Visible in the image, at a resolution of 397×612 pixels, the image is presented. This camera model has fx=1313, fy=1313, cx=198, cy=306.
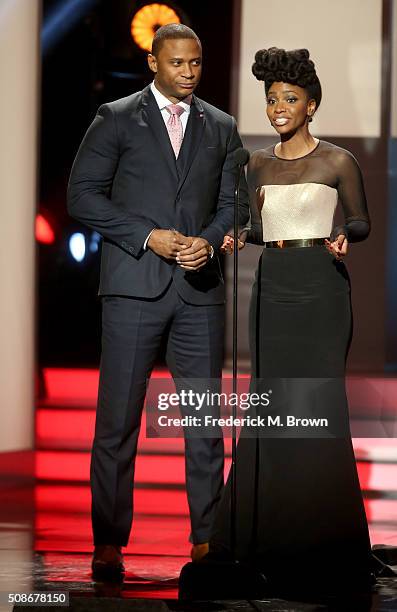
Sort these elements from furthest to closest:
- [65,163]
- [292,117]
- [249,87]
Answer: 1. [65,163]
2. [249,87]
3. [292,117]

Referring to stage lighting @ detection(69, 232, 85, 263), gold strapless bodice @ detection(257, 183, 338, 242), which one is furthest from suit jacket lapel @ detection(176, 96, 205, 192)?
stage lighting @ detection(69, 232, 85, 263)

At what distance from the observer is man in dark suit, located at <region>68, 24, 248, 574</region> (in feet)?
13.6

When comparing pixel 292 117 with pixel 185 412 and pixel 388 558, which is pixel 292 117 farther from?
pixel 388 558

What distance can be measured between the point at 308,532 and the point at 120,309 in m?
0.92

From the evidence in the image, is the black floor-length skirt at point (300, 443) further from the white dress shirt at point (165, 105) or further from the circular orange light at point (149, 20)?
the circular orange light at point (149, 20)

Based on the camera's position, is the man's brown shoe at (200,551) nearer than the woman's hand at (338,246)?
No

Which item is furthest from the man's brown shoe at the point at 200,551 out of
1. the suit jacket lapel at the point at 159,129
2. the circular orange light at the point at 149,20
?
the circular orange light at the point at 149,20

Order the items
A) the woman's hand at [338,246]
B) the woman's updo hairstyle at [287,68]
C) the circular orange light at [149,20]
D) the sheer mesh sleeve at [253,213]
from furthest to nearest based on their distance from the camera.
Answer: the circular orange light at [149,20]
the sheer mesh sleeve at [253,213]
the woman's updo hairstyle at [287,68]
the woman's hand at [338,246]

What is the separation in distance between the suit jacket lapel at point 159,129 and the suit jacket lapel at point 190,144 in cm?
2

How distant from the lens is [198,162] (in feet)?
13.7

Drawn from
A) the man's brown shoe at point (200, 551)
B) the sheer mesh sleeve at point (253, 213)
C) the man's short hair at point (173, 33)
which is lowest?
the man's brown shoe at point (200, 551)

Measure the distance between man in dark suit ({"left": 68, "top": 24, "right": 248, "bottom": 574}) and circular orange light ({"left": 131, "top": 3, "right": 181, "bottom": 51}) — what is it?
7.67 feet

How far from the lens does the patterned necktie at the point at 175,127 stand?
13.8 ft

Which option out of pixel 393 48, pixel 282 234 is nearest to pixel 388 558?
pixel 282 234
